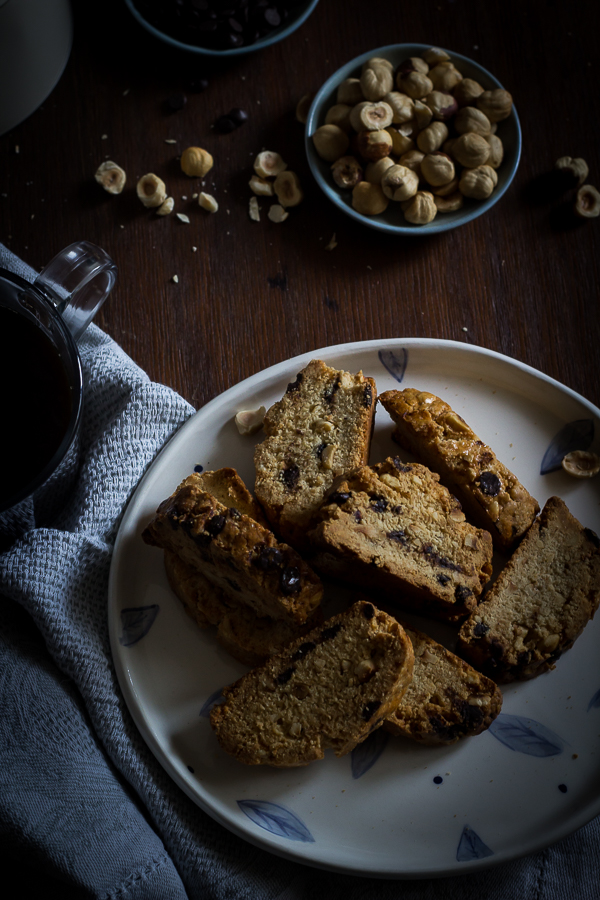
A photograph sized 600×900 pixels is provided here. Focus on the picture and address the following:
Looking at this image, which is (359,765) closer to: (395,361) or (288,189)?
(395,361)

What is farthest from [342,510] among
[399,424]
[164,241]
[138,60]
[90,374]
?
[138,60]

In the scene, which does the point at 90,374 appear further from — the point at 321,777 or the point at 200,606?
the point at 321,777

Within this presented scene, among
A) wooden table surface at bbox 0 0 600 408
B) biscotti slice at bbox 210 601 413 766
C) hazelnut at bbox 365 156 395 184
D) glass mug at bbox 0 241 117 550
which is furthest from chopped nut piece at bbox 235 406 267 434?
hazelnut at bbox 365 156 395 184

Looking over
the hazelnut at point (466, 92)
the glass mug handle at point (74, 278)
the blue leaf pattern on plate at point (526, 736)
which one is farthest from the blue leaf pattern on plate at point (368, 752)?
the hazelnut at point (466, 92)

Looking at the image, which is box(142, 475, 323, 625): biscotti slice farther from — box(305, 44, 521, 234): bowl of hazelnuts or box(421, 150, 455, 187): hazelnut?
box(421, 150, 455, 187): hazelnut

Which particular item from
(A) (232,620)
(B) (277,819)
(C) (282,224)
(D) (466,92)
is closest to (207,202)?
(C) (282,224)

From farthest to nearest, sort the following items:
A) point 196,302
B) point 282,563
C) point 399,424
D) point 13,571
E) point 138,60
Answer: point 138,60, point 196,302, point 399,424, point 13,571, point 282,563
